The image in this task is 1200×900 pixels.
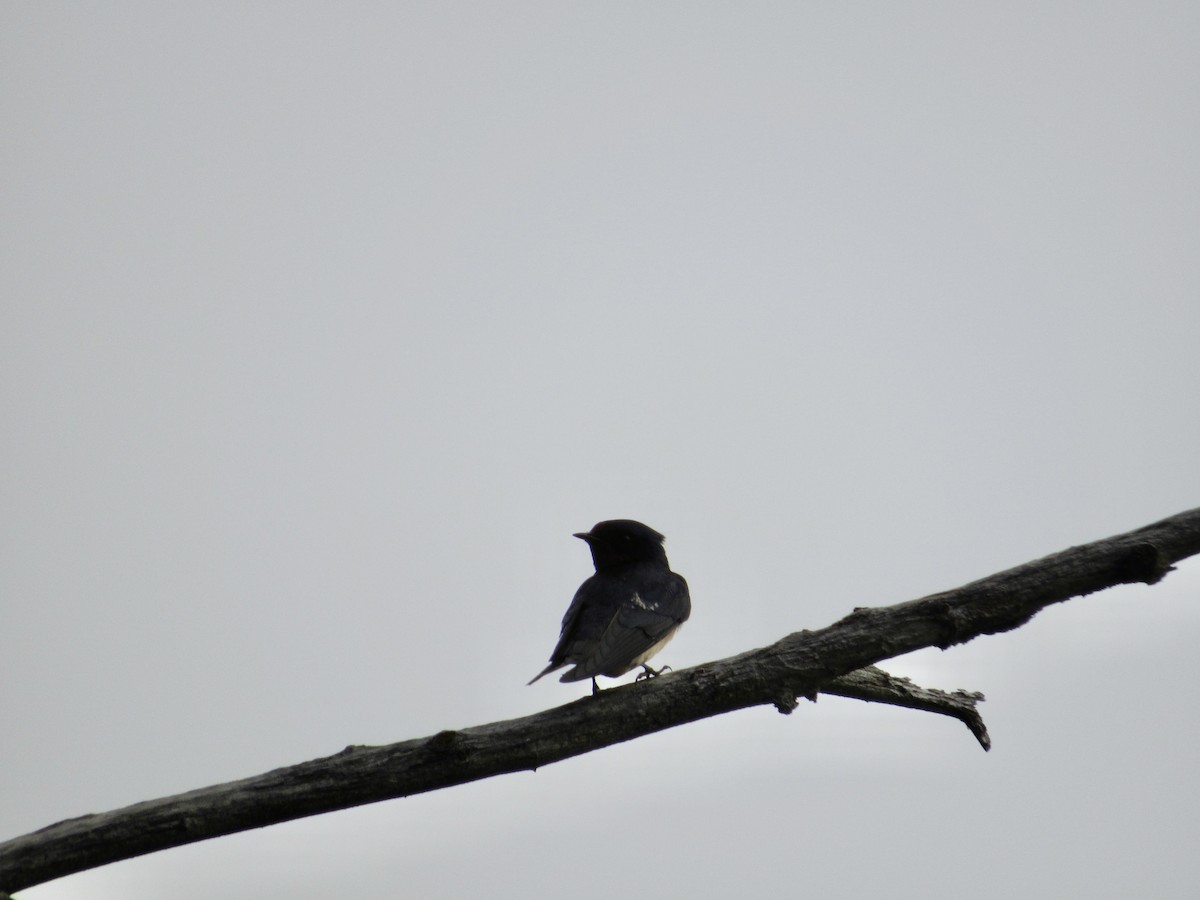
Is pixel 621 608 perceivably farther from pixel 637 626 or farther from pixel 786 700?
pixel 786 700

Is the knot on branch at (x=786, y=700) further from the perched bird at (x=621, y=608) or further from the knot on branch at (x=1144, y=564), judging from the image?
the knot on branch at (x=1144, y=564)

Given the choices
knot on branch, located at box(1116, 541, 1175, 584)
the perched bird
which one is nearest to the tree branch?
knot on branch, located at box(1116, 541, 1175, 584)

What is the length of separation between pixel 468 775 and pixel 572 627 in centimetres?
209

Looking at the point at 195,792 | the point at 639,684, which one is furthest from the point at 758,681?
the point at 195,792

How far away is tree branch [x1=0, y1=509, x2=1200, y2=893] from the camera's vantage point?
521 cm

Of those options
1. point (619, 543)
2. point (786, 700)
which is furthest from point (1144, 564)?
point (619, 543)

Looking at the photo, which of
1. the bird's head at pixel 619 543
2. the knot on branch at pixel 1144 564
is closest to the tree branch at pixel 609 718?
the knot on branch at pixel 1144 564

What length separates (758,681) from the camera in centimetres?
561

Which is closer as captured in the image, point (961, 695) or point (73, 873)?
point (73, 873)

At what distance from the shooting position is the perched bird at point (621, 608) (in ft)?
21.4

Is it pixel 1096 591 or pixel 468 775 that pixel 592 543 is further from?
pixel 1096 591

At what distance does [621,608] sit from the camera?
23.7 ft

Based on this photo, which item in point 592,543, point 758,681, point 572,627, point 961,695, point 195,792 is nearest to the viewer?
point 195,792

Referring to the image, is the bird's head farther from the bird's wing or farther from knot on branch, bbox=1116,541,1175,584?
knot on branch, bbox=1116,541,1175,584
